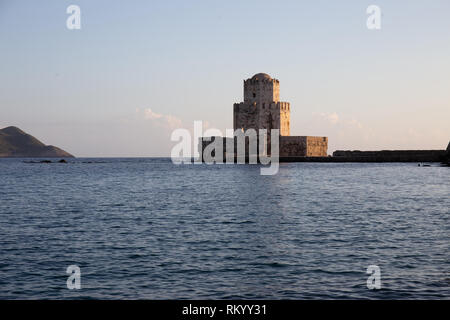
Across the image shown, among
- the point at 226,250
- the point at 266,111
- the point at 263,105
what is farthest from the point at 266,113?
the point at 226,250

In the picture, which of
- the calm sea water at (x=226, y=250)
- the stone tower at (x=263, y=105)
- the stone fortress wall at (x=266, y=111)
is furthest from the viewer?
the stone tower at (x=263, y=105)

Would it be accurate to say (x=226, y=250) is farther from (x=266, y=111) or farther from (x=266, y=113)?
(x=266, y=113)

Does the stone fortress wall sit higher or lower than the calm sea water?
higher

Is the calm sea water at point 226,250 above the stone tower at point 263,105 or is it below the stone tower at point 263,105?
below

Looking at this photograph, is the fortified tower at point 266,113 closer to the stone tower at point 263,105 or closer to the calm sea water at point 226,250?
the stone tower at point 263,105

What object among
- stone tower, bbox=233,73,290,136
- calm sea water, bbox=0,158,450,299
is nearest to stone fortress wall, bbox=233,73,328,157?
stone tower, bbox=233,73,290,136

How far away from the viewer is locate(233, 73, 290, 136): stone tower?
102 meters

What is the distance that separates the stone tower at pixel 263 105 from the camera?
335 feet

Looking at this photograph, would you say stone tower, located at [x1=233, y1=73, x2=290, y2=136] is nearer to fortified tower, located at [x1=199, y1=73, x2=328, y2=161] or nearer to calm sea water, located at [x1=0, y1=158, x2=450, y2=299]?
fortified tower, located at [x1=199, y1=73, x2=328, y2=161]

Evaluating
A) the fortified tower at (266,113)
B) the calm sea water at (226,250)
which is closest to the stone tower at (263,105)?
the fortified tower at (266,113)

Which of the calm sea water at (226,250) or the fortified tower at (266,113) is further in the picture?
the fortified tower at (266,113)

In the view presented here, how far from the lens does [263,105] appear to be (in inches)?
4033
